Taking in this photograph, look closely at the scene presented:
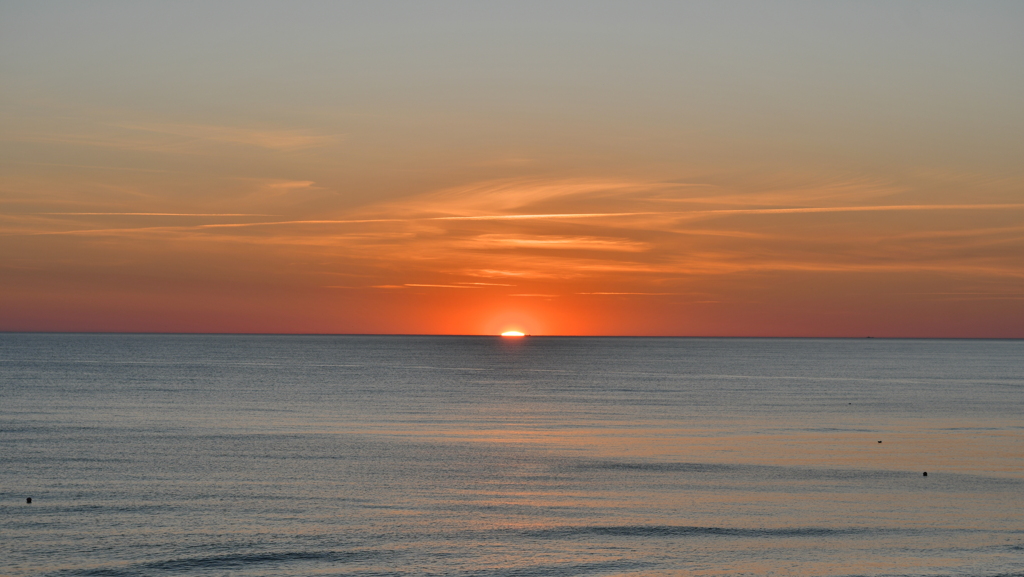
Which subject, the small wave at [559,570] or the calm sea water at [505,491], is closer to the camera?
the small wave at [559,570]

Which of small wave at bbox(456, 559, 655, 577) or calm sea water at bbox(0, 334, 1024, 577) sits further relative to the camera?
calm sea water at bbox(0, 334, 1024, 577)

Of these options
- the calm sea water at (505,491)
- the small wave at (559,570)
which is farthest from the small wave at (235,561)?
the small wave at (559,570)

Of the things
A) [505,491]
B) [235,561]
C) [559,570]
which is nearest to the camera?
[559,570]

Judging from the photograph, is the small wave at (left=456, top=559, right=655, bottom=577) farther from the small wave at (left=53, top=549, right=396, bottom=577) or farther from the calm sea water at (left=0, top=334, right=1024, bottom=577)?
the small wave at (left=53, top=549, right=396, bottom=577)

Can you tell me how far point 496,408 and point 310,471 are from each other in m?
41.6

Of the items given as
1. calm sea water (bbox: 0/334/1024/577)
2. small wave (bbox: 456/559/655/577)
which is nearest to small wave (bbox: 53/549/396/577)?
calm sea water (bbox: 0/334/1024/577)

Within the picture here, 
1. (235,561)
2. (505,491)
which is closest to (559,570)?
(235,561)

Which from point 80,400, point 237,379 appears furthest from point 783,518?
point 237,379

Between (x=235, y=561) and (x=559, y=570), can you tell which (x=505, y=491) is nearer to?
(x=559, y=570)

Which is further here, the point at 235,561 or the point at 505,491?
the point at 505,491

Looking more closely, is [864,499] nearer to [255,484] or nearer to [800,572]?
[800,572]

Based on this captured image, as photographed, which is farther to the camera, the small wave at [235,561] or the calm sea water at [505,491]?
the calm sea water at [505,491]

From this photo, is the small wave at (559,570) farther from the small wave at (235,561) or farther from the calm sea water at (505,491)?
the small wave at (235,561)

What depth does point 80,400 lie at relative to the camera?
88562mm
